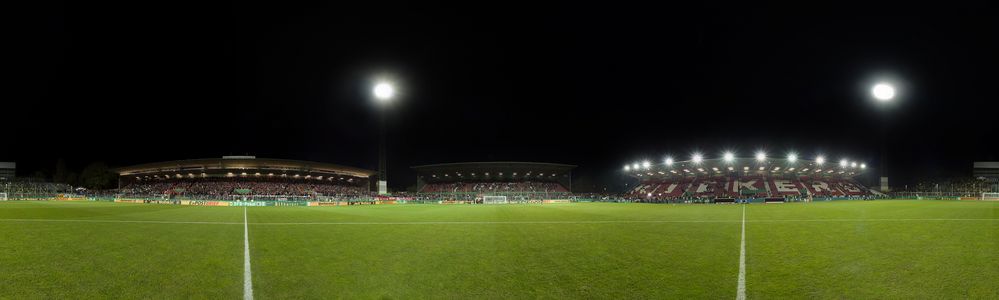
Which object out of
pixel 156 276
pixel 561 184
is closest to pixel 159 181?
pixel 561 184

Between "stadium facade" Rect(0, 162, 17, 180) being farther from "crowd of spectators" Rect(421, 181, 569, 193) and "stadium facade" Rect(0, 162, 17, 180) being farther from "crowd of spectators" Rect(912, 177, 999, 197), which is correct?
"crowd of spectators" Rect(912, 177, 999, 197)

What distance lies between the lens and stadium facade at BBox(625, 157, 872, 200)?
77.1 meters

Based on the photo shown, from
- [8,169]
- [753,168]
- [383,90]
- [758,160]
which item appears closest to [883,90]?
[758,160]

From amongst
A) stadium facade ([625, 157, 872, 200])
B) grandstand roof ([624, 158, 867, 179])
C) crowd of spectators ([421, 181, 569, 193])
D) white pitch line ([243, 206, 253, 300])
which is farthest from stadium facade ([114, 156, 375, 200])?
white pitch line ([243, 206, 253, 300])

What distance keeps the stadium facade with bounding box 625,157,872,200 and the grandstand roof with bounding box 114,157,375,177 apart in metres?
57.7

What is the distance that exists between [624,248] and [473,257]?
3.00 m

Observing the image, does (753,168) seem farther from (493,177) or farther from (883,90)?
(493,177)

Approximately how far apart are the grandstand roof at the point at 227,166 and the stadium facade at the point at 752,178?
5768 centimetres

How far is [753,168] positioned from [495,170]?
4623 centimetres

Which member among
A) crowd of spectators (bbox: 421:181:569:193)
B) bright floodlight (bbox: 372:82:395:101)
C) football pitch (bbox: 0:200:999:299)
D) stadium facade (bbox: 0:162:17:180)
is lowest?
crowd of spectators (bbox: 421:181:569:193)

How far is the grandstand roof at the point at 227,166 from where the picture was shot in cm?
8225

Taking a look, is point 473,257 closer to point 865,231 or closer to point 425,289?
point 425,289

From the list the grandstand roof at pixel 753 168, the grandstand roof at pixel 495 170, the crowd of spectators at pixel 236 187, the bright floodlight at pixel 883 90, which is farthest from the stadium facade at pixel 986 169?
the crowd of spectators at pixel 236 187

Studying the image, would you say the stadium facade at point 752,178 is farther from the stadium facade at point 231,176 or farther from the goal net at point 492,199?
the stadium facade at point 231,176
